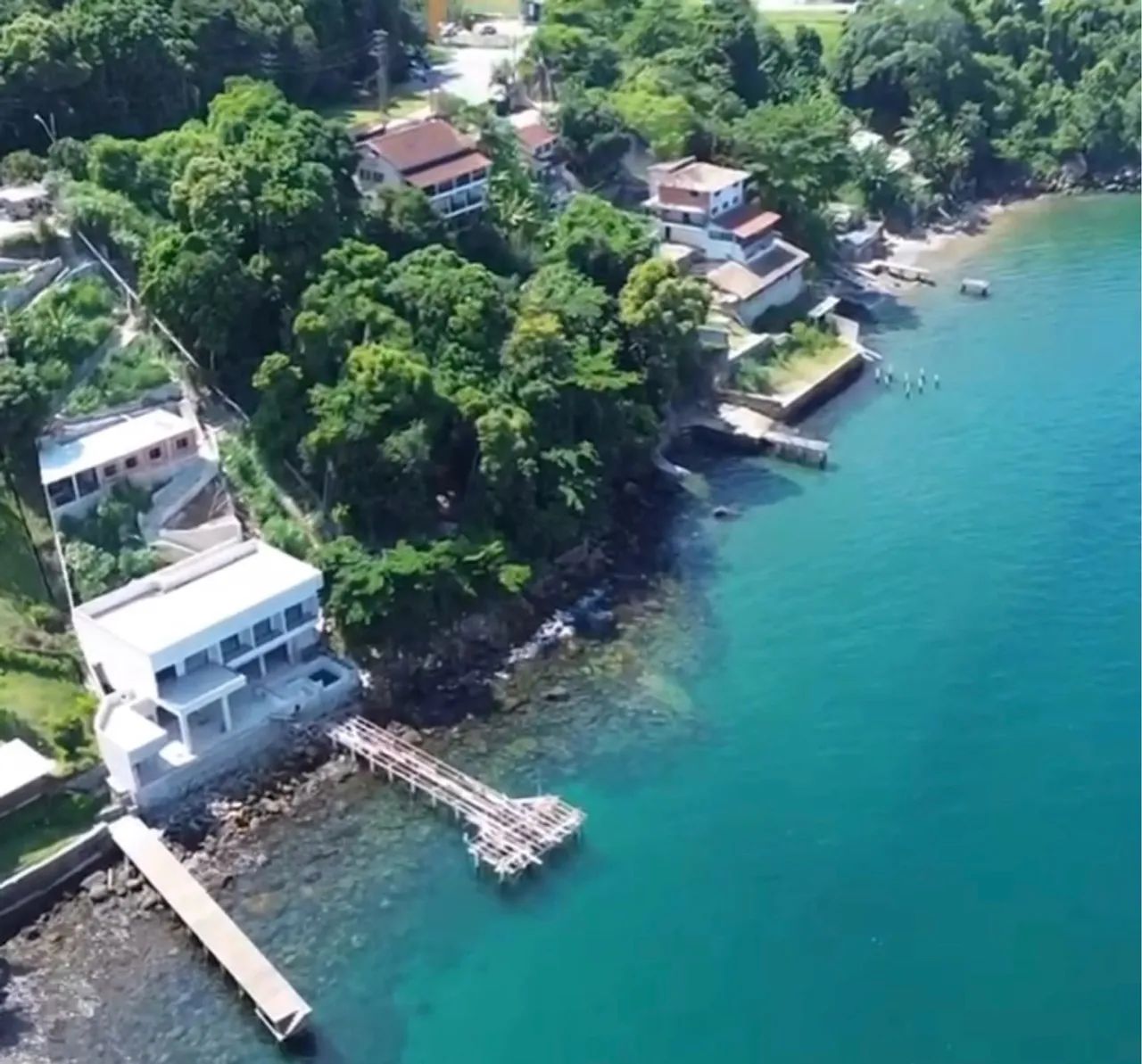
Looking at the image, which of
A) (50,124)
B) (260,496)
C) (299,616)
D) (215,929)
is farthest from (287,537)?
(50,124)

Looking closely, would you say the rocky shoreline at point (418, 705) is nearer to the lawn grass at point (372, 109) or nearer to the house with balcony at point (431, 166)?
the house with balcony at point (431, 166)

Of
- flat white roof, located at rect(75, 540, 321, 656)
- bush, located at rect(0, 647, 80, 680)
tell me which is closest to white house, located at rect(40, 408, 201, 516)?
flat white roof, located at rect(75, 540, 321, 656)

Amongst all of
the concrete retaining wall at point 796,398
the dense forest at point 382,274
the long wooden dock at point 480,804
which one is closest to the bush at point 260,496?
the dense forest at point 382,274

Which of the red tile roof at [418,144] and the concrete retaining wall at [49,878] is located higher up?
the red tile roof at [418,144]

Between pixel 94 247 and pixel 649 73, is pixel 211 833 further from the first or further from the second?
pixel 649 73

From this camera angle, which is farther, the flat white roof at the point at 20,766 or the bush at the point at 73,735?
the bush at the point at 73,735

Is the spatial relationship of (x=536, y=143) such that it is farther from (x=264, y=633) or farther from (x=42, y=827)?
(x=42, y=827)

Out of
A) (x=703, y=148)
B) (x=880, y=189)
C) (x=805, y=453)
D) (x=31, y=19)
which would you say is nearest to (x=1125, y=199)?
(x=880, y=189)
